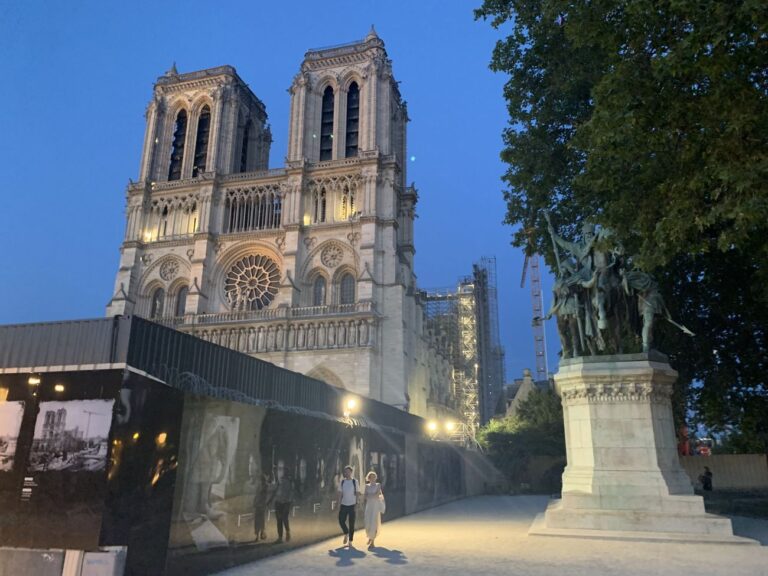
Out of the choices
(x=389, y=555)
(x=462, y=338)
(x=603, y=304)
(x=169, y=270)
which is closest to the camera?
(x=389, y=555)

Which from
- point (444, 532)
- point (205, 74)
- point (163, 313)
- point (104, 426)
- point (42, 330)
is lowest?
point (444, 532)

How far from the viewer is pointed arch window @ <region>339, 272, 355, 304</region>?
3869 cm

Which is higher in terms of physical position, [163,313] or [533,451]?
[163,313]

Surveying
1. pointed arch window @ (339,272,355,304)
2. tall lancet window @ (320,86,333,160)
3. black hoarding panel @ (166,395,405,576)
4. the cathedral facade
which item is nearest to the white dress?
black hoarding panel @ (166,395,405,576)

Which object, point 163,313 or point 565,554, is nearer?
point 565,554

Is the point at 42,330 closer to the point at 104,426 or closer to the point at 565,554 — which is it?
the point at 104,426

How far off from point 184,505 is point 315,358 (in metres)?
27.9

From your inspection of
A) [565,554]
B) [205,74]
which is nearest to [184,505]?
[565,554]

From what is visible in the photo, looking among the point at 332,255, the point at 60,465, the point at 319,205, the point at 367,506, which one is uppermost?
the point at 319,205

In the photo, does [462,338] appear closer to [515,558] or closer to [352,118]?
[352,118]

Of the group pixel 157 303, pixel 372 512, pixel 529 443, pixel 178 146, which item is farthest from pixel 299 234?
pixel 372 512

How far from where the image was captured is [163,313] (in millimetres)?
41000

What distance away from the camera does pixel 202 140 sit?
47344mm

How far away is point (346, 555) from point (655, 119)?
867 cm
